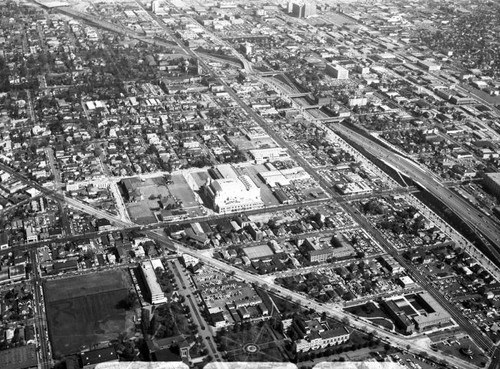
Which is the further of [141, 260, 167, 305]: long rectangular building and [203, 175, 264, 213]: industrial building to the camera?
[203, 175, 264, 213]: industrial building

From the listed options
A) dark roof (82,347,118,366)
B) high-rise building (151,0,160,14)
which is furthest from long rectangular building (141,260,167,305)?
high-rise building (151,0,160,14)

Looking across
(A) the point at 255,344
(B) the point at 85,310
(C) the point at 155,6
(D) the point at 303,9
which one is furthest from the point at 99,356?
(D) the point at 303,9

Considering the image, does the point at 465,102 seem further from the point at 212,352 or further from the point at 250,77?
the point at 212,352

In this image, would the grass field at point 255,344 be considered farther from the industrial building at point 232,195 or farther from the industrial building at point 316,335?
the industrial building at point 232,195

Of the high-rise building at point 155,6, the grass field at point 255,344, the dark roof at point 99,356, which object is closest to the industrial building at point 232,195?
the grass field at point 255,344

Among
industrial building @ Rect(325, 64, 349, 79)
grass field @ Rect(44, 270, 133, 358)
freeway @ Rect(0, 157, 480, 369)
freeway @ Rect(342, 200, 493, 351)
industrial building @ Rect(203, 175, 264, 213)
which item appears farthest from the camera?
industrial building @ Rect(325, 64, 349, 79)

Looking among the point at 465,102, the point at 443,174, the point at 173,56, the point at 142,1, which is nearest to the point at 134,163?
the point at 443,174

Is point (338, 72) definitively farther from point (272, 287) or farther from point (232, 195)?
point (272, 287)

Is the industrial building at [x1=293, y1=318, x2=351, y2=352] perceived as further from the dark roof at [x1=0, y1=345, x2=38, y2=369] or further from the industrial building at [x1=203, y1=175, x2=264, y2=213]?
the dark roof at [x1=0, y1=345, x2=38, y2=369]

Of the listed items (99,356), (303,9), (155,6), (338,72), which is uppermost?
(99,356)
